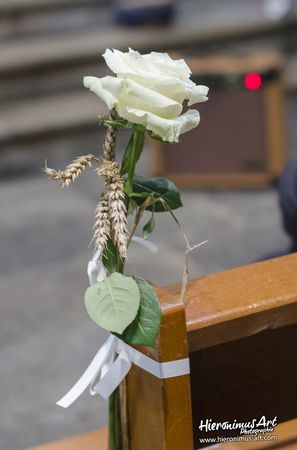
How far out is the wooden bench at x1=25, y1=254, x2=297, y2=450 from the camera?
113 cm

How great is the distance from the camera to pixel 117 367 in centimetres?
113

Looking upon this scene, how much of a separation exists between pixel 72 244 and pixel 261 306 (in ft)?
9.11

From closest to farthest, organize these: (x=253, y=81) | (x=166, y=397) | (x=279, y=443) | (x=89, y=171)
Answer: (x=166, y=397) < (x=279, y=443) < (x=253, y=81) < (x=89, y=171)

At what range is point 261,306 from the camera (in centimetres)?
116

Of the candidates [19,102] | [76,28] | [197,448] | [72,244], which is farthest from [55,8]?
[197,448]

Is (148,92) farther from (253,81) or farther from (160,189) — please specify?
(253,81)

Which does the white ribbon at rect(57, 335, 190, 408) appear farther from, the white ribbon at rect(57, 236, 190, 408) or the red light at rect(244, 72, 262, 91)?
the red light at rect(244, 72, 262, 91)

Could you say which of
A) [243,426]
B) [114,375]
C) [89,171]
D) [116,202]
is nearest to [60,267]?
[89,171]

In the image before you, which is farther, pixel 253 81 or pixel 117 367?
pixel 253 81

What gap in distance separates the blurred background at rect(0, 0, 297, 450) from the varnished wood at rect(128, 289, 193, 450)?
1087 millimetres

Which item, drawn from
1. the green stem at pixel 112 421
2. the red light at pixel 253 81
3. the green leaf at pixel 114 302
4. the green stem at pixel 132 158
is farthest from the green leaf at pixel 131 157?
the red light at pixel 253 81

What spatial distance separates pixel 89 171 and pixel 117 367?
3.66 metres

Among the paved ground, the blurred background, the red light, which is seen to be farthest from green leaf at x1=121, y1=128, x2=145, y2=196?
the red light

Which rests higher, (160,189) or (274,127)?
(160,189)
